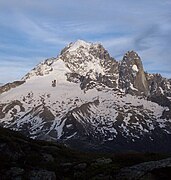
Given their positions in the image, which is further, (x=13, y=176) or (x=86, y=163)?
(x=86, y=163)

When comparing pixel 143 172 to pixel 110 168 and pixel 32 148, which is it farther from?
pixel 32 148

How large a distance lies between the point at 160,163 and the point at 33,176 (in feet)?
31.7

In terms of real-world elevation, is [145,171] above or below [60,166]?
below

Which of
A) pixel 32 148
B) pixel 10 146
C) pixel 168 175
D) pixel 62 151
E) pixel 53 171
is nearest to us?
pixel 168 175

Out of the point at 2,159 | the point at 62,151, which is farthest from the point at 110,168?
the point at 62,151

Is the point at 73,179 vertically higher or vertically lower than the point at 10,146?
lower

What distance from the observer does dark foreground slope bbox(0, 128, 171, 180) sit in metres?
31.2

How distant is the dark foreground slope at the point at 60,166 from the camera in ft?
102

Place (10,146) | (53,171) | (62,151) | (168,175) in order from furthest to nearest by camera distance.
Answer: (62,151), (10,146), (53,171), (168,175)

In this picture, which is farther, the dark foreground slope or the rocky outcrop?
the dark foreground slope

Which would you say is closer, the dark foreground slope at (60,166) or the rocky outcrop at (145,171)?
the rocky outcrop at (145,171)

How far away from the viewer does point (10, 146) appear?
40.3m

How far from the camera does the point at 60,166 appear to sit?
3594cm

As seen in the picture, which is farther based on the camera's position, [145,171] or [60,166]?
[60,166]
